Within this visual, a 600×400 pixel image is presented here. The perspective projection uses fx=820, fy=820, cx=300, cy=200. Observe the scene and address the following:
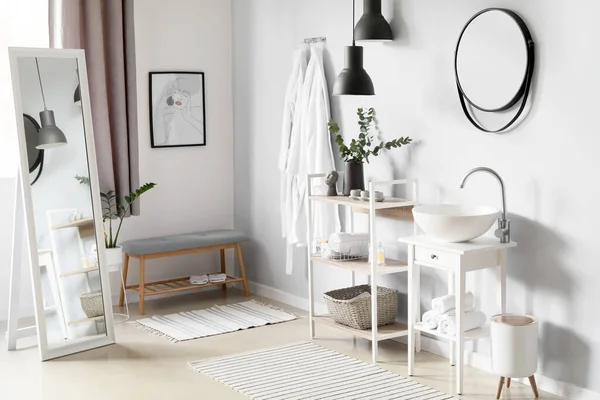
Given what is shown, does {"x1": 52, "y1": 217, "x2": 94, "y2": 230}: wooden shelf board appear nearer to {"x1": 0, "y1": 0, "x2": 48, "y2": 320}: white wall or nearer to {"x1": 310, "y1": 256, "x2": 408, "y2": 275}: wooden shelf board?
{"x1": 0, "y1": 0, "x2": 48, "y2": 320}: white wall

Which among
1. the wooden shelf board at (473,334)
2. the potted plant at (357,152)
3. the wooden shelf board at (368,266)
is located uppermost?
the potted plant at (357,152)

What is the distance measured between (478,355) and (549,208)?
37.1 inches

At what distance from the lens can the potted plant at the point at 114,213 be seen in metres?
5.47

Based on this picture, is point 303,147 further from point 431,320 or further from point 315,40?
point 431,320

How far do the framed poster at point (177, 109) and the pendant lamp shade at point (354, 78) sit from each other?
176cm

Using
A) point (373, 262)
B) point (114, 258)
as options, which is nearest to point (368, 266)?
point (373, 262)

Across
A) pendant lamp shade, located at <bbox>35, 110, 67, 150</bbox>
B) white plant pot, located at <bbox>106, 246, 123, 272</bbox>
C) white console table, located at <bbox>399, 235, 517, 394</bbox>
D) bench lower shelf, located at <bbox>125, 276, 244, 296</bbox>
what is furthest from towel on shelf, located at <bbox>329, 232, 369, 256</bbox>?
pendant lamp shade, located at <bbox>35, 110, 67, 150</bbox>

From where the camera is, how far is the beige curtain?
5336 millimetres

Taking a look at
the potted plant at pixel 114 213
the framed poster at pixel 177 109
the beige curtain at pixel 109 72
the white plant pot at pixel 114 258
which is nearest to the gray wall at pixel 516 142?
the framed poster at pixel 177 109

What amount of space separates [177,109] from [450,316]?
2.86 m

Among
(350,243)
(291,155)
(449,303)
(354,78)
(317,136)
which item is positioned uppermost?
(354,78)

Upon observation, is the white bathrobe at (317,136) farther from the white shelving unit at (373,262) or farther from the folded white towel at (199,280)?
the folded white towel at (199,280)

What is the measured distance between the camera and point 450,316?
4.08m

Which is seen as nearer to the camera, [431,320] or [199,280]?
[431,320]
